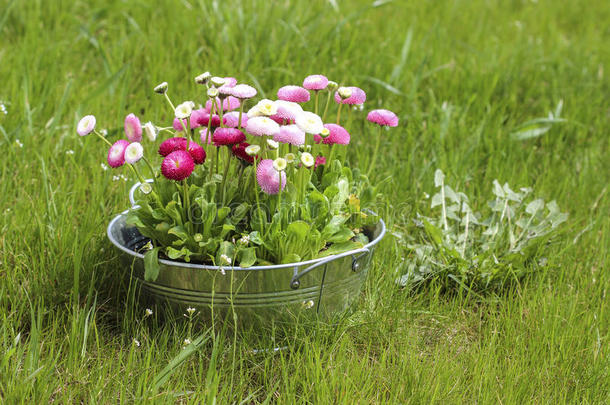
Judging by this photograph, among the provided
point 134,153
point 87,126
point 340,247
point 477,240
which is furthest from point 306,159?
point 477,240

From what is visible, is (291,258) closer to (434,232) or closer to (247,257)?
(247,257)

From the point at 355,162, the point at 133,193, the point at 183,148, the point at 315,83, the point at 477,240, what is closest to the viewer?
the point at 183,148

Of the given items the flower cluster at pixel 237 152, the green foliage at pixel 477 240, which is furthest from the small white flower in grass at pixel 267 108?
the green foliage at pixel 477 240

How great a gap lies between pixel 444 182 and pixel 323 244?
91 centimetres

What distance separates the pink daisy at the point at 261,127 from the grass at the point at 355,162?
19.5 inches

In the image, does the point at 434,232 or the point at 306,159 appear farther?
the point at 434,232

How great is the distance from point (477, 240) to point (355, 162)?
58cm

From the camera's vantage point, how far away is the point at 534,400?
1548 millimetres

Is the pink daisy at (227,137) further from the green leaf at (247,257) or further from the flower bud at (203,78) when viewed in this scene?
the green leaf at (247,257)

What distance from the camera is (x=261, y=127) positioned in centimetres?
146

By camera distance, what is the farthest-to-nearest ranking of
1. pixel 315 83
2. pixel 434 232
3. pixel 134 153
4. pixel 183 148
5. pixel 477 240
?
pixel 477 240 → pixel 434 232 → pixel 315 83 → pixel 183 148 → pixel 134 153

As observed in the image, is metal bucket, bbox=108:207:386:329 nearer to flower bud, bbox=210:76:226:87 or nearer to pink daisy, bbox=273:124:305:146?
pink daisy, bbox=273:124:305:146

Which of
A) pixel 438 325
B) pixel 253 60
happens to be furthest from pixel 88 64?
pixel 438 325

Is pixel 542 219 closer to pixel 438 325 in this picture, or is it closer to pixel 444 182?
pixel 444 182
